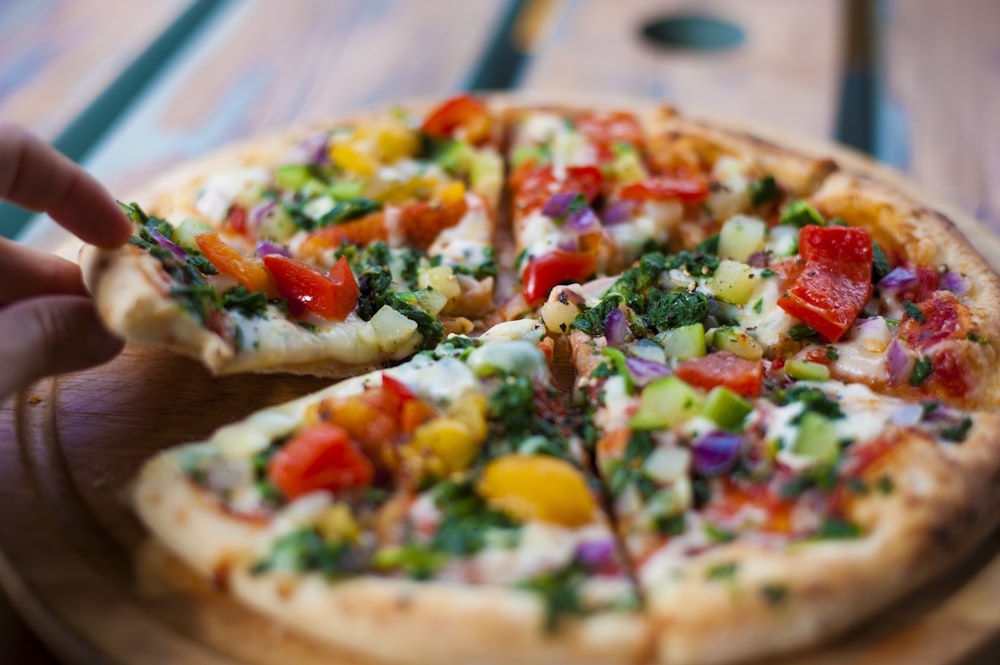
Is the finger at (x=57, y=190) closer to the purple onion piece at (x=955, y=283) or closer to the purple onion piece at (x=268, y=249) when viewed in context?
the purple onion piece at (x=268, y=249)

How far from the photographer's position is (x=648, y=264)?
5109 mm

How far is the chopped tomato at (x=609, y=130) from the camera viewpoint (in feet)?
20.4

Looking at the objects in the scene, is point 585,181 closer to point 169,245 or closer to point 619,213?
point 619,213

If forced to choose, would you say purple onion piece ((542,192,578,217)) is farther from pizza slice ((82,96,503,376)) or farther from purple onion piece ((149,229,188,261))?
→ purple onion piece ((149,229,188,261))

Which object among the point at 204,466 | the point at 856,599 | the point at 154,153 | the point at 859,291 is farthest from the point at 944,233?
the point at 154,153

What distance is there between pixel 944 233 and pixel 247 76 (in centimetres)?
564

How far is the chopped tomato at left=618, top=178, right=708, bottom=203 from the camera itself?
5.63 metres

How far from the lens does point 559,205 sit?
18.2 feet

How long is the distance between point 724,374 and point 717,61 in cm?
506

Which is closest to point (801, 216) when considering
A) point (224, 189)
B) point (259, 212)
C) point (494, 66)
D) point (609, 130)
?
point (609, 130)

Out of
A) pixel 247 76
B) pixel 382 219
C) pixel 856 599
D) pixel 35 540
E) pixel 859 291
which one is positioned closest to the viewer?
pixel 856 599

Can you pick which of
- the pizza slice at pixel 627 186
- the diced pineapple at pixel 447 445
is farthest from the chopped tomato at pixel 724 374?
the pizza slice at pixel 627 186

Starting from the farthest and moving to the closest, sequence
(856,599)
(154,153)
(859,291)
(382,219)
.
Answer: (154,153) < (382,219) < (859,291) < (856,599)

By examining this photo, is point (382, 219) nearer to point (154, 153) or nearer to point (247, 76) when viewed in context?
point (154, 153)
